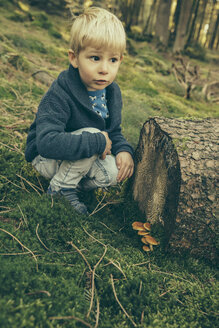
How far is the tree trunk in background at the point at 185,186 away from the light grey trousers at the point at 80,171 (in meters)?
0.49

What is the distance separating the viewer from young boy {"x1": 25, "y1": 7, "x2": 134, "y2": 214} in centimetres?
215

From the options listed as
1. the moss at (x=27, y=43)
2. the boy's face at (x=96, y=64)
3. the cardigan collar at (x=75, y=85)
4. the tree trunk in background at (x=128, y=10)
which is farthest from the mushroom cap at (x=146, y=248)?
the tree trunk in background at (x=128, y=10)

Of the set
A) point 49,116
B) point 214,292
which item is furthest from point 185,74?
point 214,292

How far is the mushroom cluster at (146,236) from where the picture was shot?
2.04 m

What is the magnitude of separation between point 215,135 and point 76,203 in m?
1.37

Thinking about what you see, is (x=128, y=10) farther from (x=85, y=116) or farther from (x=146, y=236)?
(x=146, y=236)

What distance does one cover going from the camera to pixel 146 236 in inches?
82.1

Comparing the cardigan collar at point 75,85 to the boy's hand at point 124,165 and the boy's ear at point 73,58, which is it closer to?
the boy's ear at point 73,58

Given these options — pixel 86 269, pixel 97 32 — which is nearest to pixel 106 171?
pixel 86 269

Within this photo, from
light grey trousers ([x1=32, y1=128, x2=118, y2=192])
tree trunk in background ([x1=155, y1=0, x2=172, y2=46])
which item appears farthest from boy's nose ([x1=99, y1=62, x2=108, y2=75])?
tree trunk in background ([x1=155, y1=0, x2=172, y2=46])

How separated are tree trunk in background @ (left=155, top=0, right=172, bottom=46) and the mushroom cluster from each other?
14.6 metres

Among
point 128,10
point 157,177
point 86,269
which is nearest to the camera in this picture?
point 86,269

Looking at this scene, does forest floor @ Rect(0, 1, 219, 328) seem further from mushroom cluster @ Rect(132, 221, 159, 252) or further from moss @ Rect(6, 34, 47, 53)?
moss @ Rect(6, 34, 47, 53)

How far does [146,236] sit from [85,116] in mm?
1189
